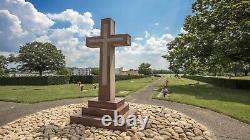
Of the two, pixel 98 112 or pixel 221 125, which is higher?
pixel 98 112

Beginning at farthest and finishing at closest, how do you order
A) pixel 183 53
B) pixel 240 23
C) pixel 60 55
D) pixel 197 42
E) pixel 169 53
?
pixel 60 55, pixel 169 53, pixel 183 53, pixel 197 42, pixel 240 23

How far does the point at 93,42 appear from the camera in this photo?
31.3 ft

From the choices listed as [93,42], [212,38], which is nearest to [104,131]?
[93,42]

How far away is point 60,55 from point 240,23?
55900mm

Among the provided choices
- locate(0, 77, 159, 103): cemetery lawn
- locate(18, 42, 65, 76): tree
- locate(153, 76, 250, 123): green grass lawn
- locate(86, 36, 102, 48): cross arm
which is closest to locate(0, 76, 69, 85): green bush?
locate(0, 77, 159, 103): cemetery lawn

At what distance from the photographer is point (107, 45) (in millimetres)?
9219

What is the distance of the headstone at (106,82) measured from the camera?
8711 millimetres

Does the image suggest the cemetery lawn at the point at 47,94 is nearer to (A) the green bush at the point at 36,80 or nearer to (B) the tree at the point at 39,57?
(A) the green bush at the point at 36,80

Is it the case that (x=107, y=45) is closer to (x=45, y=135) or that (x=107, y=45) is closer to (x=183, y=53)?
(x=45, y=135)

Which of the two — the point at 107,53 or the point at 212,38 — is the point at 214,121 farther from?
the point at 212,38

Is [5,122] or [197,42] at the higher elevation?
[197,42]

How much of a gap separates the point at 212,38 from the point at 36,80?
30.6 meters

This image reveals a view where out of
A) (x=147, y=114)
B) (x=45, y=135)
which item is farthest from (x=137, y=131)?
(x=45, y=135)

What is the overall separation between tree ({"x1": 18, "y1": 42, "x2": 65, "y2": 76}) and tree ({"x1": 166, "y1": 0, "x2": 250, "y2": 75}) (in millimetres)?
44022
